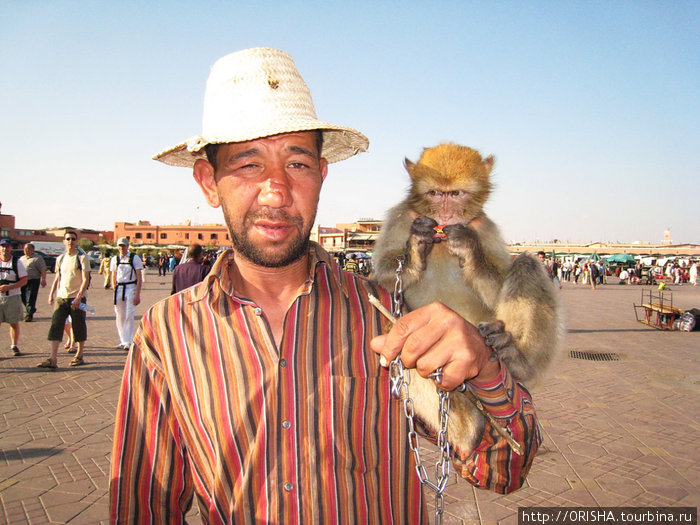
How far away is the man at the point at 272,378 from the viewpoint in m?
1.52

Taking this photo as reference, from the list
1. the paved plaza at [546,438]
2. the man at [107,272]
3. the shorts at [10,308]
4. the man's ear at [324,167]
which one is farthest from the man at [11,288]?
the man's ear at [324,167]

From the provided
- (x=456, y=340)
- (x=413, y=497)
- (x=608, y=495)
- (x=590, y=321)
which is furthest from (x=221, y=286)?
(x=590, y=321)

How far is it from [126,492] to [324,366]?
31.1 inches

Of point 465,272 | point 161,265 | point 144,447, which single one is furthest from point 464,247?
point 161,265

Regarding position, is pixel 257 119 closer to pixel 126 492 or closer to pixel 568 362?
pixel 126 492

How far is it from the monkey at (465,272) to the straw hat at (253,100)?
0.95m

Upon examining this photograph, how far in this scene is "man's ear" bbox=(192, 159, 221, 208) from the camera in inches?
77.0

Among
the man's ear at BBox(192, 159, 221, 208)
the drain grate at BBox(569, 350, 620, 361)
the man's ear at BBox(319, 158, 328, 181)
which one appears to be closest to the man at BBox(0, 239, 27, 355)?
the man's ear at BBox(192, 159, 221, 208)

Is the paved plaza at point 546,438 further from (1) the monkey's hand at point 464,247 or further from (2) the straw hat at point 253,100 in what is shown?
(2) the straw hat at point 253,100

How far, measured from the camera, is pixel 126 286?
860 centimetres

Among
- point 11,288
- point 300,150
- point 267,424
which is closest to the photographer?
point 267,424

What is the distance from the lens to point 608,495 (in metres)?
4.20

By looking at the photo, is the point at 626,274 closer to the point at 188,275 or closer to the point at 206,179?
the point at 188,275

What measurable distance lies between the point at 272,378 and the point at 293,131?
86 centimetres
